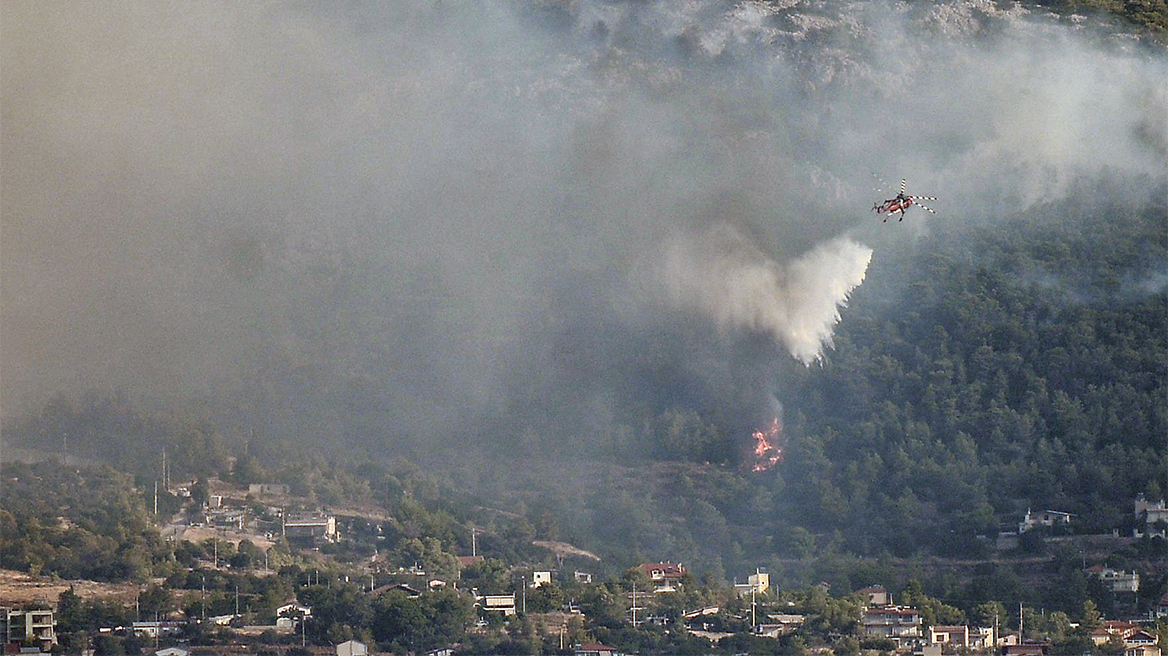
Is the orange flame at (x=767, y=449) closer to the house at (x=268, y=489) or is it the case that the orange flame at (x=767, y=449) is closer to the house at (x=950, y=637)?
the house at (x=950, y=637)

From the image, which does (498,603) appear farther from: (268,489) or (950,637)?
(950,637)

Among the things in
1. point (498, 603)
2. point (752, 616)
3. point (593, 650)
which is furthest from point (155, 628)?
point (752, 616)

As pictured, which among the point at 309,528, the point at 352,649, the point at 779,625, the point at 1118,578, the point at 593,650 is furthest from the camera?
the point at 309,528

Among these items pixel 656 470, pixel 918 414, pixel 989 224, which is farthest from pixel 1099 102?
pixel 656 470

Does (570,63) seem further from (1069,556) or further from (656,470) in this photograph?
(1069,556)

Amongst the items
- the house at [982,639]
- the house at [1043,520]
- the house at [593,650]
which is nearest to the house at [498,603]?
the house at [593,650]
